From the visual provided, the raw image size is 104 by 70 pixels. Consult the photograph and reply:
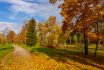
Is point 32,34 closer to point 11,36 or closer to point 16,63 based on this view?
point 11,36

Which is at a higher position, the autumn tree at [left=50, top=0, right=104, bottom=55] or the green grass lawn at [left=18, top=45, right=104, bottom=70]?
the autumn tree at [left=50, top=0, right=104, bottom=55]

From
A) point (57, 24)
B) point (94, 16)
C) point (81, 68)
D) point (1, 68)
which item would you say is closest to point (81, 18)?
point (94, 16)

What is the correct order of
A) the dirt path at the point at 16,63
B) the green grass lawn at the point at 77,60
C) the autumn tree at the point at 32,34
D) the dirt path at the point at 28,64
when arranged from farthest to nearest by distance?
the autumn tree at the point at 32,34 → the green grass lawn at the point at 77,60 → the dirt path at the point at 28,64 → the dirt path at the point at 16,63

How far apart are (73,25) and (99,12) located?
7421 mm

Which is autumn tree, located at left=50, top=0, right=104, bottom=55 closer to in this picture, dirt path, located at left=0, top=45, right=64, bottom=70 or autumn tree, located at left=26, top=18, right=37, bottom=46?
dirt path, located at left=0, top=45, right=64, bottom=70

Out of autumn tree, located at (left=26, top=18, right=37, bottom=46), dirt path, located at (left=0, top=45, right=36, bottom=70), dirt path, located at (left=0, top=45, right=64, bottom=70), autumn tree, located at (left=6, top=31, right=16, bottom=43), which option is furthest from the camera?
autumn tree, located at (left=6, top=31, right=16, bottom=43)

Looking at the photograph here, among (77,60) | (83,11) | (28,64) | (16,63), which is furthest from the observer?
(77,60)

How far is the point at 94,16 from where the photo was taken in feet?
72.1

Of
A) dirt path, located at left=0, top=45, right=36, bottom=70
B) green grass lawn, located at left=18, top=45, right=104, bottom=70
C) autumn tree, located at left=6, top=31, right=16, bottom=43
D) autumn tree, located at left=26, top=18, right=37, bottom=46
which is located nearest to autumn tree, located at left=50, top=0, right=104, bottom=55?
green grass lawn, located at left=18, top=45, right=104, bottom=70

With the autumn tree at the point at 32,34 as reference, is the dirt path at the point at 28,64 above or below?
below

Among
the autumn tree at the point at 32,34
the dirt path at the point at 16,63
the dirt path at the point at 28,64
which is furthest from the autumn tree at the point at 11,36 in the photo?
the dirt path at the point at 28,64

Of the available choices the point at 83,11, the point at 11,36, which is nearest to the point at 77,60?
the point at 83,11

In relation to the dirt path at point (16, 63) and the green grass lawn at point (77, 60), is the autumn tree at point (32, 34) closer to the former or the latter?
the green grass lawn at point (77, 60)

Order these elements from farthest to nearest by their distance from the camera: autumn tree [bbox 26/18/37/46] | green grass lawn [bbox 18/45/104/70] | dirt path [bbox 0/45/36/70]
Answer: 1. autumn tree [bbox 26/18/37/46]
2. green grass lawn [bbox 18/45/104/70]
3. dirt path [bbox 0/45/36/70]
